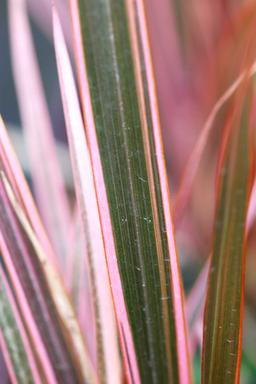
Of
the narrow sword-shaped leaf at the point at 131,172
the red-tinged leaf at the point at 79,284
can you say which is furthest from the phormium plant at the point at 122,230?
the red-tinged leaf at the point at 79,284

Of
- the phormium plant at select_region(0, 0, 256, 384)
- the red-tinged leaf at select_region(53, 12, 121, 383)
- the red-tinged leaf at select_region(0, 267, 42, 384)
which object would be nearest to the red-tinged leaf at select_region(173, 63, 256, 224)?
the phormium plant at select_region(0, 0, 256, 384)

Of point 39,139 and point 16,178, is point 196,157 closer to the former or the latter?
point 16,178

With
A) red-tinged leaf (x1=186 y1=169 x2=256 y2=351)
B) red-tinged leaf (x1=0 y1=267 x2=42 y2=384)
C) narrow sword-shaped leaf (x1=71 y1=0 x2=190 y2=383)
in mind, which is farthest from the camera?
red-tinged leaf (x1=186 y1=169 x2=256 y2=351)

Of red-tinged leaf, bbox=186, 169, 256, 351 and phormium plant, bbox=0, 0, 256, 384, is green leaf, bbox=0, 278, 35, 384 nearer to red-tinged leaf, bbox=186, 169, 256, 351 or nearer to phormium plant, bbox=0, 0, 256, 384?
phormium plant, bbox=0, 0, 256, 384

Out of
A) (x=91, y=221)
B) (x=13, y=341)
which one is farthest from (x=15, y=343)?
(x=91, y=221)

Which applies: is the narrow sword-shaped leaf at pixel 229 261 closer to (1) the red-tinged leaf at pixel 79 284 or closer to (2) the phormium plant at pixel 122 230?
(2) the phormium plant at pixel 122 230

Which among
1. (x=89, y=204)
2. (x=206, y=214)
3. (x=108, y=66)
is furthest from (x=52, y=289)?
(x=206, y=214)
